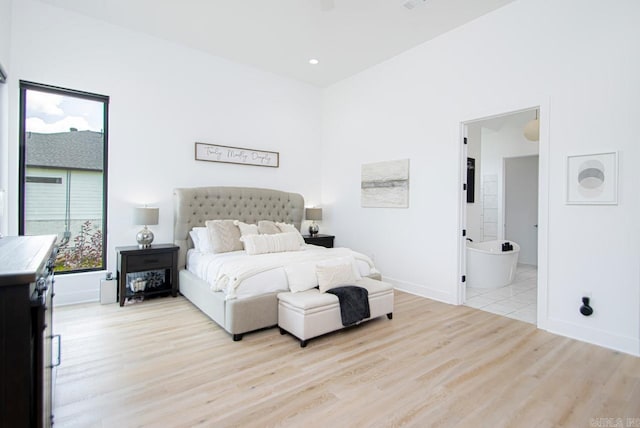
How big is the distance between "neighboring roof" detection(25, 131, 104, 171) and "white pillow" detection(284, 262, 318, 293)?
2982 mm

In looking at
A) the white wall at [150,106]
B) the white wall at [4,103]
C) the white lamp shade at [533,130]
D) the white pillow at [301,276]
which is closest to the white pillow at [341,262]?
the white pillow at [301,276]

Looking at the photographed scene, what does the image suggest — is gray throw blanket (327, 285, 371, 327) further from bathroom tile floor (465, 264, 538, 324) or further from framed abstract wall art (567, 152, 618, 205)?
framed abstract wall art (567, 152, 618, 205)

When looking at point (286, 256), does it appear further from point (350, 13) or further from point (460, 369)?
point (350, 13)

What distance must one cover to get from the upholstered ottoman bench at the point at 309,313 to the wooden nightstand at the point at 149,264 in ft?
6.36

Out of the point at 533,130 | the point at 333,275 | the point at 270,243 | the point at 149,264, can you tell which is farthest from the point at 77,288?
the point at 533,130

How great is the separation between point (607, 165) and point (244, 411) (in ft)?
12.1

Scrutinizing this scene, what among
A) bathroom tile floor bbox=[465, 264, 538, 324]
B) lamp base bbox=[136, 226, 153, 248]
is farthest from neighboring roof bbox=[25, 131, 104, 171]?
bathroom tile floor bbox=[465, 264, 538, 324]

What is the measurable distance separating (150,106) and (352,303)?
3833 millimetres

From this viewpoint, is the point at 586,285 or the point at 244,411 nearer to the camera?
the point at 244,411

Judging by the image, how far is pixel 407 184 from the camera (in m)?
4.80

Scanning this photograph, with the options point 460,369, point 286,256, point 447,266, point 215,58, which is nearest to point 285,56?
point 215,58

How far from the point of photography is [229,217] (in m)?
5.06

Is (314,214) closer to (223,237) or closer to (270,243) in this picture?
(270,243)

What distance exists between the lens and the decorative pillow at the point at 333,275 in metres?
3.29
